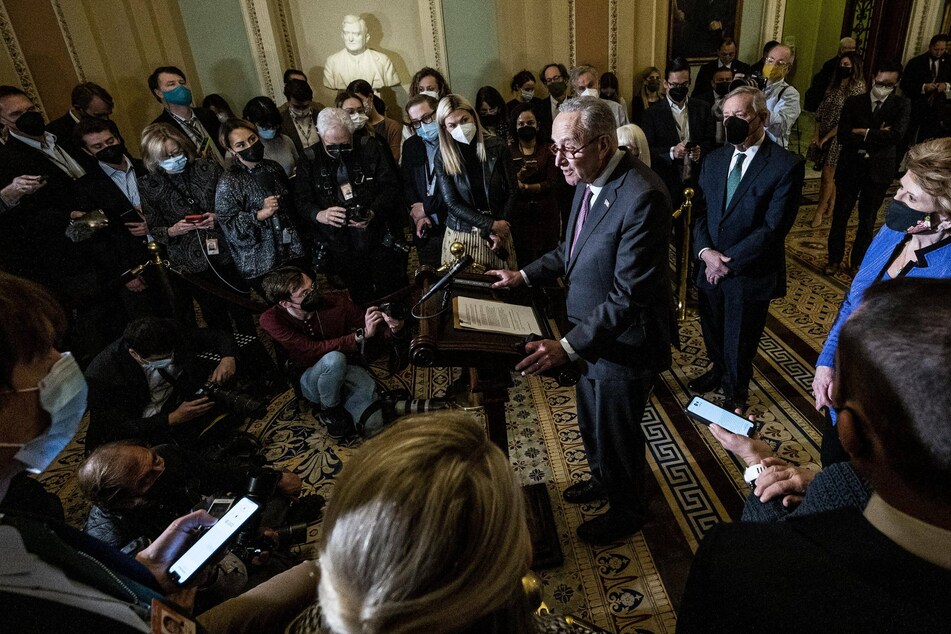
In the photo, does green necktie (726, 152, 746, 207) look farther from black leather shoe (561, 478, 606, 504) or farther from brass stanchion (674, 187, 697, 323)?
black leather shoe (561, 478, 606, 504)

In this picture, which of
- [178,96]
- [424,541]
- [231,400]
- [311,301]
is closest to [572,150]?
[424,541]

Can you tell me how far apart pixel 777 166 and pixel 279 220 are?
321 cm

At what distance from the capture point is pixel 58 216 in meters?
3.68

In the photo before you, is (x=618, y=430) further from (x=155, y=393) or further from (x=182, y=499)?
(x=155, y=393)

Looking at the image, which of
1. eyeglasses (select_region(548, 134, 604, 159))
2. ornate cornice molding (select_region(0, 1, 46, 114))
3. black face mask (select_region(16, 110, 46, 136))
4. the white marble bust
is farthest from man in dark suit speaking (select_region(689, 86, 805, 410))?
ornate cornice molding (select_region(0, 1, 46, 114))

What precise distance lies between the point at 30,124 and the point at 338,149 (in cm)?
216

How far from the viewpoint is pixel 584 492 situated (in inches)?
107

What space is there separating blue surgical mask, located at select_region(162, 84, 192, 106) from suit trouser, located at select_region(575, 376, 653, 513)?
4.44 metres

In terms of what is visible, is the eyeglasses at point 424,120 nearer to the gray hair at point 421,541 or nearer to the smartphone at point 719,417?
the smartphone at point 719,417

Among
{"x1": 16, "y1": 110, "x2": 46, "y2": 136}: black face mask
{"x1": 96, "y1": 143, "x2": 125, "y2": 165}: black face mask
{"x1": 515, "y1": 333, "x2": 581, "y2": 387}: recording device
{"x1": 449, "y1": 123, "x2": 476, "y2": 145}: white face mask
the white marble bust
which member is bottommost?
{"x1": 515, "y1": 333, "x2": 581, "y2": 387}: recording device

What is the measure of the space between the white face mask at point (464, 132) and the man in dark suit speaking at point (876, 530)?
295 cm

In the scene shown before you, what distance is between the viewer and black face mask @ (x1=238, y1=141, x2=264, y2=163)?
3811 millimetres

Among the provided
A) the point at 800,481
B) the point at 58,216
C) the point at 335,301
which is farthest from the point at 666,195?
the point at 58,216

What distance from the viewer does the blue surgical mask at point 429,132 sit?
406 centimetres
